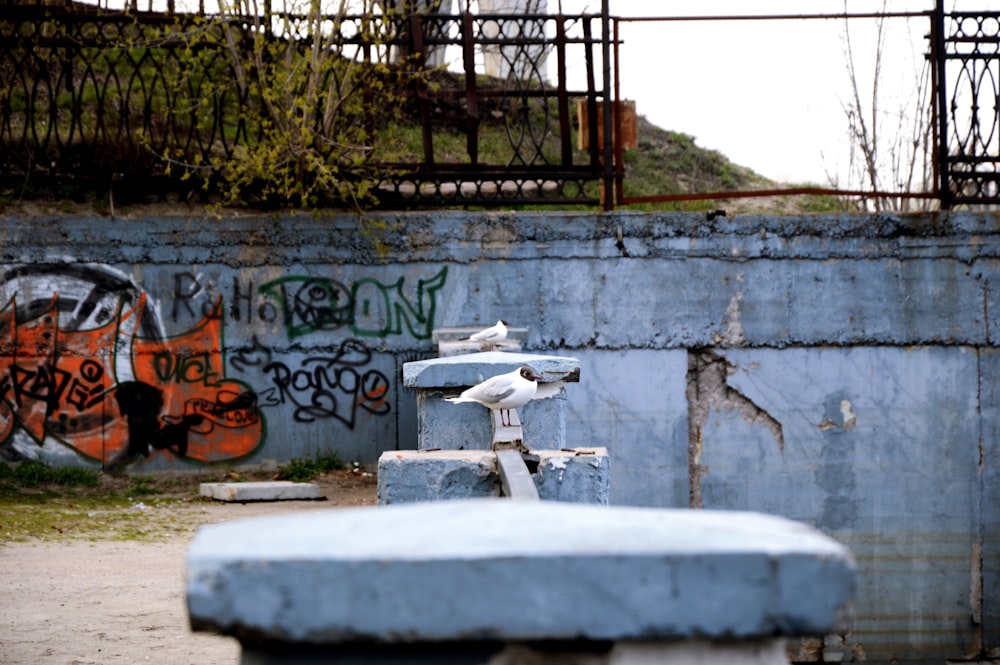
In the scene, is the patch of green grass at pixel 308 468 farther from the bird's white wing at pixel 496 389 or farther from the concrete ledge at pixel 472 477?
the concrete ledge at pixel 472 477

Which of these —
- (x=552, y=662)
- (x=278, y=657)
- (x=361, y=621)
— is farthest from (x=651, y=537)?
(x=278, y=657)

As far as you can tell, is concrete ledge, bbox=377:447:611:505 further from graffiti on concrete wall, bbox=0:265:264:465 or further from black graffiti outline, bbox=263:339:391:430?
graffiti on concrete wall, bbox=0:265:264:465

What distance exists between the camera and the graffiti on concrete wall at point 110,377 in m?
10.5

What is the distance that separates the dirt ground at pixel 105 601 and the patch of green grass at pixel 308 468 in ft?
3.48

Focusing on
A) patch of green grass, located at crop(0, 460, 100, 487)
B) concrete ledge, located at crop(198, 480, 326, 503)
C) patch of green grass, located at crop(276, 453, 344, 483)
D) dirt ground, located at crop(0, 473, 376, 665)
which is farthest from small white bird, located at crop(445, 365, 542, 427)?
patch of green grass, located at crop(0, 460, 100, 487)

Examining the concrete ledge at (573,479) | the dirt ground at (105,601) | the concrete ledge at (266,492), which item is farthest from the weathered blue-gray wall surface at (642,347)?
the concrete ledge at (573,479)

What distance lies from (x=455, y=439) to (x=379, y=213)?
6.32 meters

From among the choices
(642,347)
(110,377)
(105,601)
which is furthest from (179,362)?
(642,347)

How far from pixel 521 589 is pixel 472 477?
2.47 metres

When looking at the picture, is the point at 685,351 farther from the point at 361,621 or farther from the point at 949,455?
the point at 361,621

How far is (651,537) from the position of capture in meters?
1.25

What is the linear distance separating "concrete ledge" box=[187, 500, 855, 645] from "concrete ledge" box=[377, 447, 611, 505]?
2.39 meters

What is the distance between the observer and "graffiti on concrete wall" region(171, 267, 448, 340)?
1083 centimetres

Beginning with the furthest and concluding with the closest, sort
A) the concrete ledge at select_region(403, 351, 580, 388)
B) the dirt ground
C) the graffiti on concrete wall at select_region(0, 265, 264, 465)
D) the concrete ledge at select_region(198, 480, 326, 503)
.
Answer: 1. the graffiti on concrete wall at select_region(0, 265, 264, 465)
2. the concrete ledge at select_region(198, 480, 326, 503)
3. the dirt ground
4. the concrete ledge at select_region(403, 351, 580, 388)
